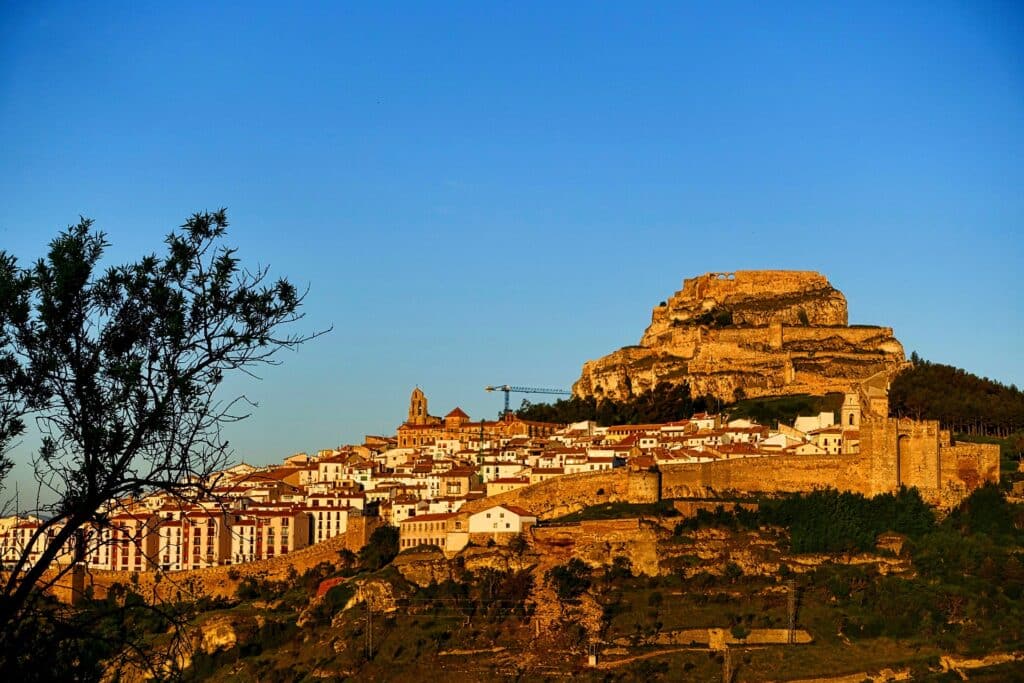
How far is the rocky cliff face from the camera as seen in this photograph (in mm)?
79750

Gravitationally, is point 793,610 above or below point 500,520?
below

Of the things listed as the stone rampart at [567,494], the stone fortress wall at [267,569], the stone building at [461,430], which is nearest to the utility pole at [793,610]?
the stone rampart at [567,494]

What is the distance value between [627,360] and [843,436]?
1256 inches

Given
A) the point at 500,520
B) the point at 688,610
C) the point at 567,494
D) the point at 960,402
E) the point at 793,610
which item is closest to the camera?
the point at 793,610

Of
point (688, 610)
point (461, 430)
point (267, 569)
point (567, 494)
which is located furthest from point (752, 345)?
point (688, 610)

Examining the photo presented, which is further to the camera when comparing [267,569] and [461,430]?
[461,430]

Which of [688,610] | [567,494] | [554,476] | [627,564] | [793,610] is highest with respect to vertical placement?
[554,476]

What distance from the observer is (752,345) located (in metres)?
82.6

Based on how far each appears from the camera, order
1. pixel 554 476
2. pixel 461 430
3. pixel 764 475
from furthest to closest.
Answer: pixel 461 430, pixel 554 476, pixel 764 475

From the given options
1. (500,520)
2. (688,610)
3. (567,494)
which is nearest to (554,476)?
(567,494)

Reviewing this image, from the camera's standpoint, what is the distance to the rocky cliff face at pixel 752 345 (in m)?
79.8

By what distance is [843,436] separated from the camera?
185 ft

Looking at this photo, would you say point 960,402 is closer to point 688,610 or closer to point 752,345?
point 752,345

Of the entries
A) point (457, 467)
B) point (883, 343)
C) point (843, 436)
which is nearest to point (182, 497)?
point (843, 436)
